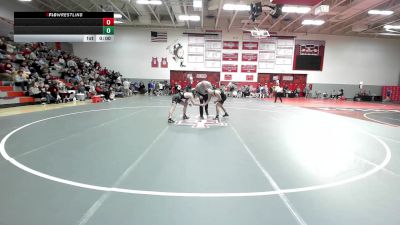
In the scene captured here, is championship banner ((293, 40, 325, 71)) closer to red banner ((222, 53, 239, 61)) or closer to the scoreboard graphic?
red banner ((222, 53, 239, 61))

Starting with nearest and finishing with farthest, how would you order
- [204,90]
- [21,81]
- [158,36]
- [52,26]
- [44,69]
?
1. [52,26]
2. [204,90]
3. [21,81]
4. [44,69]
5. [158,36]

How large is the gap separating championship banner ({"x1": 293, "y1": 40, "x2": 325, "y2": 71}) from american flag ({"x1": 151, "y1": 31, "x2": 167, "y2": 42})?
46.5ft

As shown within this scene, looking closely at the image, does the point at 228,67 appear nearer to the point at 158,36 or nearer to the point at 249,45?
the point at 249,45

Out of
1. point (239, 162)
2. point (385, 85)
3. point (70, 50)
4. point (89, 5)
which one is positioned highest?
point (89, 5)

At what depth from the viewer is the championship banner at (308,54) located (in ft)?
93.1

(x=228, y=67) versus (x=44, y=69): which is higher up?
(x=228, y=67)

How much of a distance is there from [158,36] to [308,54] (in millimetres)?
16342

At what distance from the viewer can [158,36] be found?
90.6 feet

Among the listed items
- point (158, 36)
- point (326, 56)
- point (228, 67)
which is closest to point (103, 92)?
point (158, 36)

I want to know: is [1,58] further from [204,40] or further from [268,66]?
[268,66]

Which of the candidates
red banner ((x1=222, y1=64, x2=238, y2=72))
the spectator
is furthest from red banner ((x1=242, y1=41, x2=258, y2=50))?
the spectator

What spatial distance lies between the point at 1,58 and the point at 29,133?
10789 mm

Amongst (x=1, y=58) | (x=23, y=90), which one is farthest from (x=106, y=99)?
(x=1, y=58)

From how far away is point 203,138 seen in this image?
653cm
